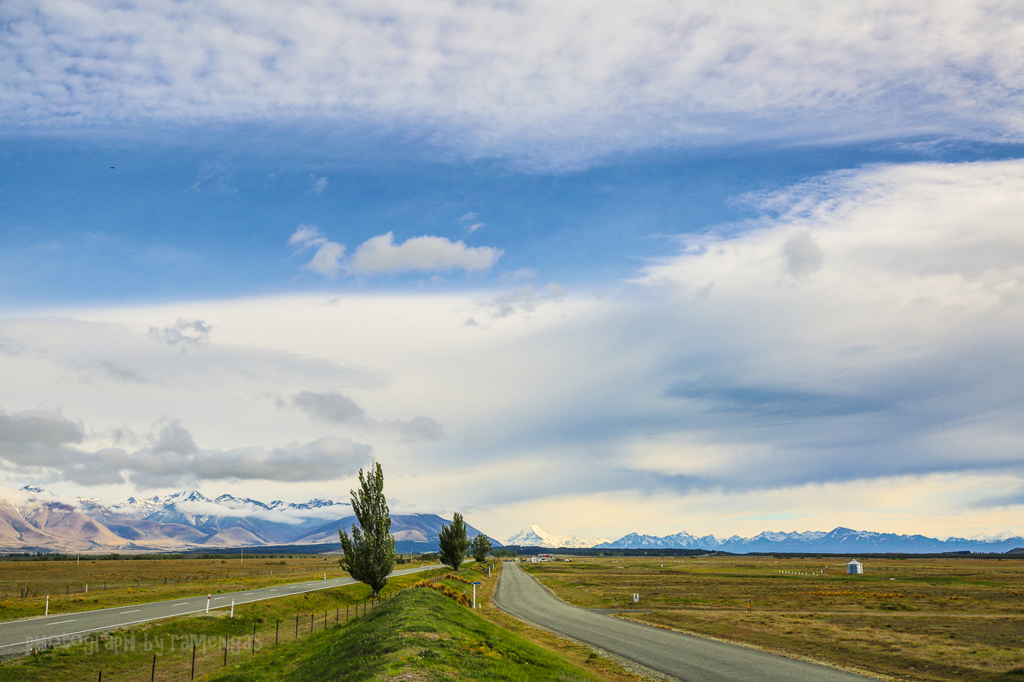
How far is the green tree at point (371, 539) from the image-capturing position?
177 ft

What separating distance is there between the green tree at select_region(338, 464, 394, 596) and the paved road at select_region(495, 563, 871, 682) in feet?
54.2

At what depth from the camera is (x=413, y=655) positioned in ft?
84.8

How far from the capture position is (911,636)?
2007 inches

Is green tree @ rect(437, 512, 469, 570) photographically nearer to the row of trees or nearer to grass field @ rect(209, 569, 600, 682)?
the row of trees

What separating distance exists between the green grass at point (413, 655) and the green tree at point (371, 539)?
7989 millimetres

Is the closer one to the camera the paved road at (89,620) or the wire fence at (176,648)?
the wire fence at (176,648)

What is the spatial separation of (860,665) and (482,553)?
158 metres

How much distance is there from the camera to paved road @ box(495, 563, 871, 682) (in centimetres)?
3497

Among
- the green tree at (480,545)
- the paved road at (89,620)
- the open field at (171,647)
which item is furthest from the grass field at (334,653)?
the green tree at (480,545)

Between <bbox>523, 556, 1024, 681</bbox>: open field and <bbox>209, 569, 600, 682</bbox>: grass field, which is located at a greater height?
<bbox>209, 569, 600, 682</bbox>: grass field

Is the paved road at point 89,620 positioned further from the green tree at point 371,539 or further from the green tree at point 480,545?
the green tree at point 480,545

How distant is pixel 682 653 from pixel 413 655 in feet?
79.1

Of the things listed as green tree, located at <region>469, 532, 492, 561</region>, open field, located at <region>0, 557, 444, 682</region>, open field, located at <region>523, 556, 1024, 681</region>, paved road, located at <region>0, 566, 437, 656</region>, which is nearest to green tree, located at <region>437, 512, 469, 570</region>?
open field, located at <region>523, 556, 1024, 681</region>

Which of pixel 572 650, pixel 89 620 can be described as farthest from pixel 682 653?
pixel 89 620
